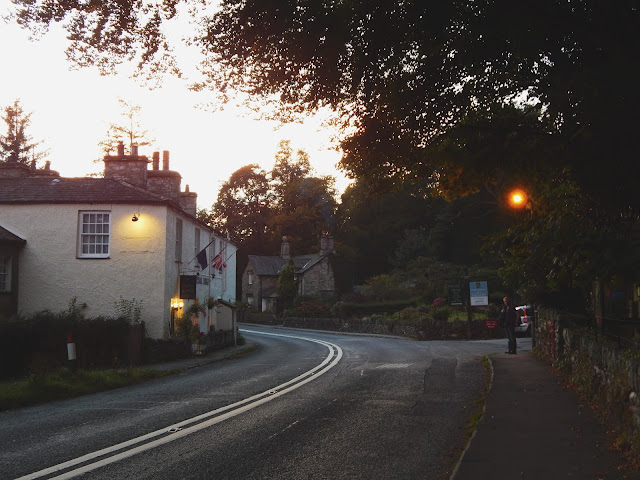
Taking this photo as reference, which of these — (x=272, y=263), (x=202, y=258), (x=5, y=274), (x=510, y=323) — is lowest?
(x=510, y=323)

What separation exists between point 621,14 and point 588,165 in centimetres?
192

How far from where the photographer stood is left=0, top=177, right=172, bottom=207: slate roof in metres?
24.8

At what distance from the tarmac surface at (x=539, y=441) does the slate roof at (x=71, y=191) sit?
17299mm

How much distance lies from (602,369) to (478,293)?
24622 millimetres

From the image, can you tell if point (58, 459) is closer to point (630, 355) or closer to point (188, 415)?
point (188, 415)

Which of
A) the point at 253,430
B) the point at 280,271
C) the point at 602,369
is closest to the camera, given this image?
the point at 253,430

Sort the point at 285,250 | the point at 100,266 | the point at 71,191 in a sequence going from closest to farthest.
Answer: the point at 100,266
the point at 71,191
the point at 285,250

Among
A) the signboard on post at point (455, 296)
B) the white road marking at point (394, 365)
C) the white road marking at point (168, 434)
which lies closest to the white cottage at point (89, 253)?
the white road marking at point (394, 365)

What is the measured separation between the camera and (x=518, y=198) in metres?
13.1

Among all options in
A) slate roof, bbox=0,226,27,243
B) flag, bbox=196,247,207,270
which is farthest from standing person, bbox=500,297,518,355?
slate roof, bbox=0,226,27,243

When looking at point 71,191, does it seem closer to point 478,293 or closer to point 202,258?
point 202,258

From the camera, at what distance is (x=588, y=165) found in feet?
26.9

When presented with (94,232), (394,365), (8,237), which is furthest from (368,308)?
(394,365)

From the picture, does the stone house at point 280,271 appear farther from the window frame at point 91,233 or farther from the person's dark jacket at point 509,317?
the person's dark jacket at point 509,317
